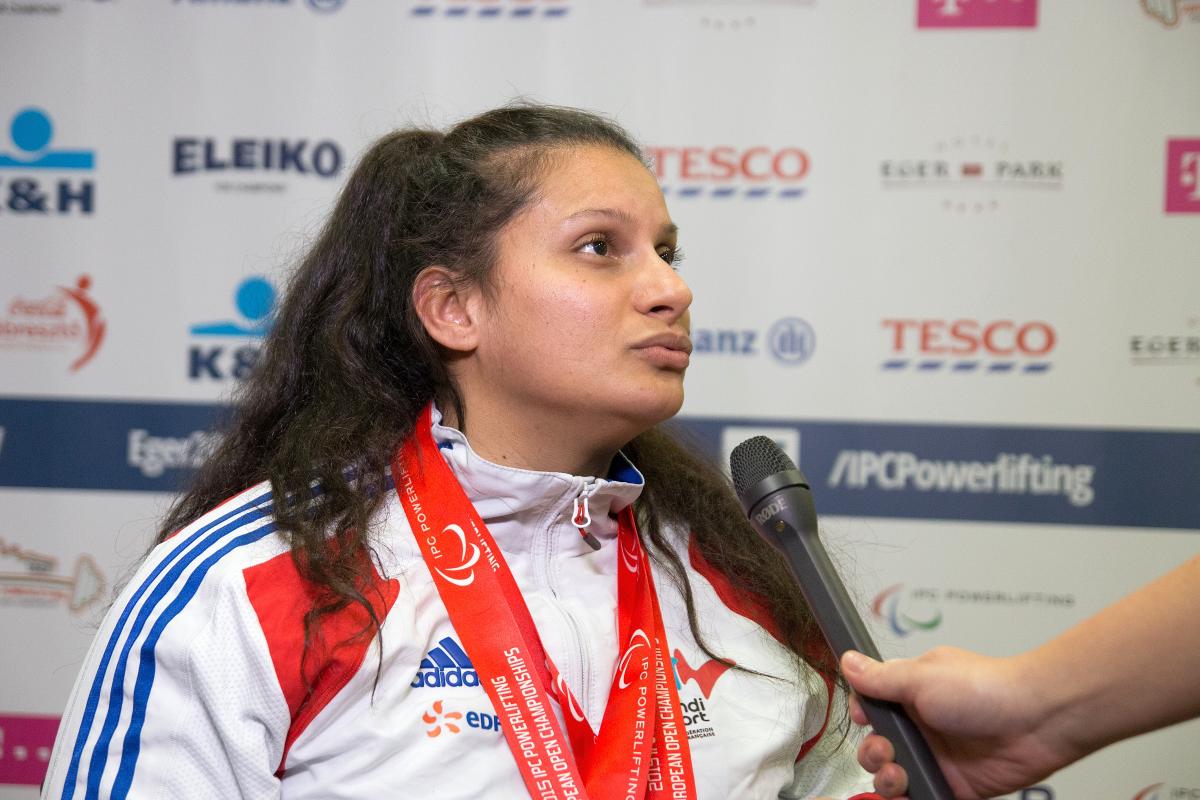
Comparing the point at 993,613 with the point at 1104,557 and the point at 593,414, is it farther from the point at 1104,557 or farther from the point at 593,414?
the point at 593,414

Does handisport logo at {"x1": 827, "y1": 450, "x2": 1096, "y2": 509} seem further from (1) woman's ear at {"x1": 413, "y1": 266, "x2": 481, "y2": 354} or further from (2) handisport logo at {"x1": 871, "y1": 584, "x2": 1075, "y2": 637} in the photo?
(1) woman's ear at {"x1": 413, "y1": 266, "x2": 481, "y2": 354}

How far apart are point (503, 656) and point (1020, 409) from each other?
6.22 feet

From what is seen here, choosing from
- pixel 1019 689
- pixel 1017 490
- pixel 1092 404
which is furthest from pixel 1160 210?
pixel 1019 689

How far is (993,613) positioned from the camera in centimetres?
275

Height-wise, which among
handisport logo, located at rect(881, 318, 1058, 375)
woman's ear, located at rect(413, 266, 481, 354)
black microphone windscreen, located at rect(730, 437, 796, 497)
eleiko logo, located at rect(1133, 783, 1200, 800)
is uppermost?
woman's ear, located at rect(413, 266, 481, 354)

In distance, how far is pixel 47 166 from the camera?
2984 mm

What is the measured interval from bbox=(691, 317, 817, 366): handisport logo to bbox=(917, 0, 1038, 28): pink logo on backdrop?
0.84 metres

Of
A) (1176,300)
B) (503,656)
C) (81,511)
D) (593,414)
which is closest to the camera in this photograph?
(503,656)

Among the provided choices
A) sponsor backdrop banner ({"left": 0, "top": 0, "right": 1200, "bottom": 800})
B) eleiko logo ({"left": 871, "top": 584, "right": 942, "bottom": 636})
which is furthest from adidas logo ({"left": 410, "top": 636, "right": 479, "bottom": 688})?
eleiko logo ({"left": 871, "top": 584, "right": 942, "bottom": 636})

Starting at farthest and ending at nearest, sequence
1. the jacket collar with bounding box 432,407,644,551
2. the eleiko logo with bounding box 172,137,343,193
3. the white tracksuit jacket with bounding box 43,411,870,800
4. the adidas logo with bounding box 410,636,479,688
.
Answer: the eleiko logo with bounding box 172,137,343,193 → the jacket collar with bounding box 432,407,644,551 → the adidas logo with bounding box 410,636,479,688 → the white tracksuit jacket with bounding box 43,411,870,800

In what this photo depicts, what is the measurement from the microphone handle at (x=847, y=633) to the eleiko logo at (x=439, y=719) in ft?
1.51

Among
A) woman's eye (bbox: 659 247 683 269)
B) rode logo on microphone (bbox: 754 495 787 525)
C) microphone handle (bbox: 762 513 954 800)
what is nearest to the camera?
microphone handle (bbox: 762 513 954 800)

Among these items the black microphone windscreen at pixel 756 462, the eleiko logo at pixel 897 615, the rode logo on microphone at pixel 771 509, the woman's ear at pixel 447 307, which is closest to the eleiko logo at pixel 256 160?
the woman's ear at pixel 447 307

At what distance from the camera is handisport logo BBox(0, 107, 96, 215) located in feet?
9.78
